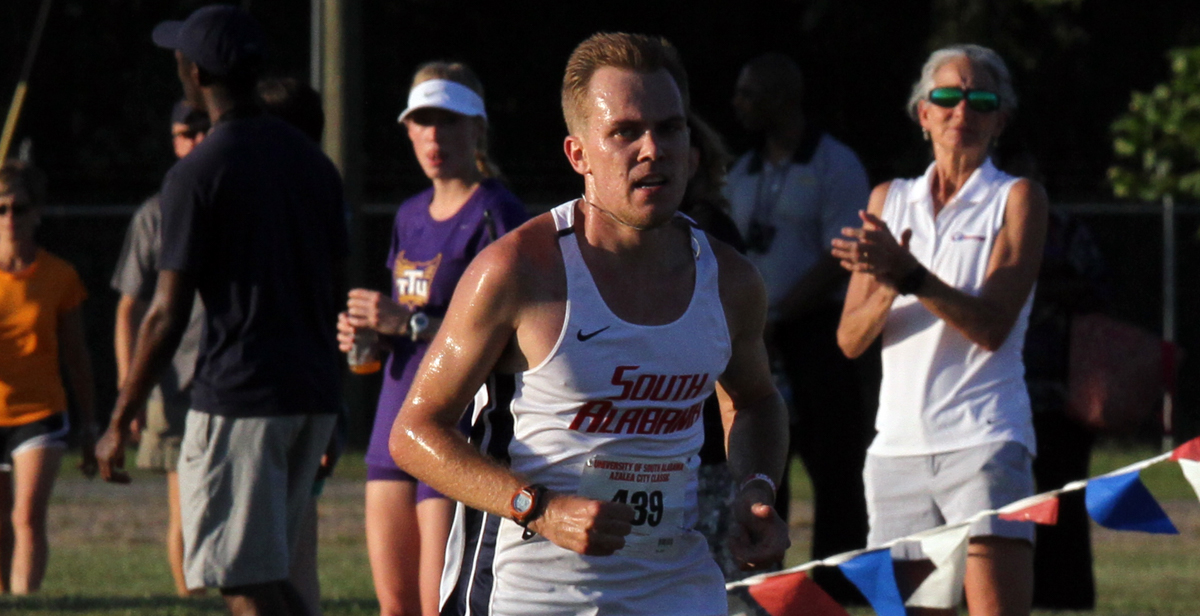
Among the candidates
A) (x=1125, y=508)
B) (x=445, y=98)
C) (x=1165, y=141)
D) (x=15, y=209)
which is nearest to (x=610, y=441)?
(x=1125, y=508)

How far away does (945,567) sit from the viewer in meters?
4.89

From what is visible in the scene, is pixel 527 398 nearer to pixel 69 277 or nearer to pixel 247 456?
pixel 247 456

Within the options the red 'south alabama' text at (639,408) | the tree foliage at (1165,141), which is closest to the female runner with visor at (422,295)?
the red 'south alabama' text at (639,408)

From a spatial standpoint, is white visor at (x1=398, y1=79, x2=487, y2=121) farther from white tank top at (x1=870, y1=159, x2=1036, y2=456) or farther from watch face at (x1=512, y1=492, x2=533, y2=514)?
watch face at (x1=512, y1=492, x2=533, y2=514)

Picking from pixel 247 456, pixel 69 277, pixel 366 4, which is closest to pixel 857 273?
pixel 247 456

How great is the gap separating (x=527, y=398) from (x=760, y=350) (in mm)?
550

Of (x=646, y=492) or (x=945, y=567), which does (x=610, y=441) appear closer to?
(x=646, y=492)

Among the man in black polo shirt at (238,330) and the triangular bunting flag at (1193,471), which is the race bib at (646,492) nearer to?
the man in black polo shirt at (238,330)

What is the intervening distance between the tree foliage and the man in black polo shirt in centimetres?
992

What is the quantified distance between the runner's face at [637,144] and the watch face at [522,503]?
0.57 m

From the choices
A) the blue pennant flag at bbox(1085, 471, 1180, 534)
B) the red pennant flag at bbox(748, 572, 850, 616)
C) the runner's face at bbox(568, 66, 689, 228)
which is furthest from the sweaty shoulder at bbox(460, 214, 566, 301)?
the blue pennant flag at bbox(1085, 471, 1180, 534)

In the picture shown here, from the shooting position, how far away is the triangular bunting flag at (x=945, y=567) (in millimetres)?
4859

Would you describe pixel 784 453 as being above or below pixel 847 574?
above

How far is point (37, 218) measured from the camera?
8445mm
